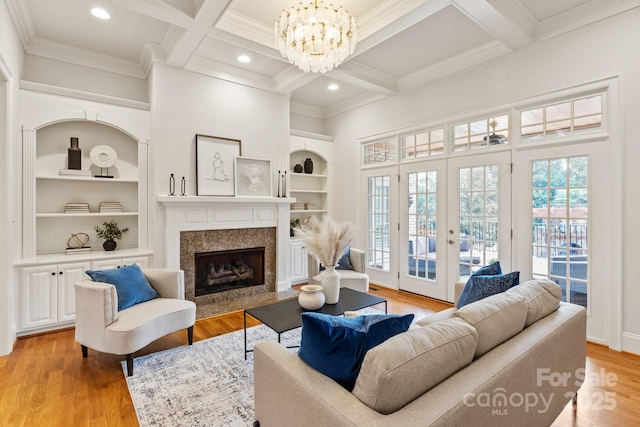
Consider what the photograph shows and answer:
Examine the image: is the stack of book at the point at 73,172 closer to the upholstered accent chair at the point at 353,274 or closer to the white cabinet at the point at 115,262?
the white cabinet at the point at 115,262

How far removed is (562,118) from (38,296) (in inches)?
222

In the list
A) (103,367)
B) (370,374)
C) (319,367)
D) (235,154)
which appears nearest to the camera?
(370,374)

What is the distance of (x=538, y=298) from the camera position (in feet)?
6.34

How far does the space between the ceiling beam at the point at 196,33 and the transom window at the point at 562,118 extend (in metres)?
3.30

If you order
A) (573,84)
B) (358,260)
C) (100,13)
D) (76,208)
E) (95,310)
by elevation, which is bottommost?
(95,310)

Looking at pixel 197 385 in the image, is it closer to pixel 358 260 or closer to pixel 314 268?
pixel 314 268

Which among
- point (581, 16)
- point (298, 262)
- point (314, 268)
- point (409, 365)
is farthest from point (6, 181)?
point (581, 16)

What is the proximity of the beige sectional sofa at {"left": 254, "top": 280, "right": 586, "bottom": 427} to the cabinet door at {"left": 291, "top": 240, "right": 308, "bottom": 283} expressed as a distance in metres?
3.68

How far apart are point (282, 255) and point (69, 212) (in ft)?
8.76

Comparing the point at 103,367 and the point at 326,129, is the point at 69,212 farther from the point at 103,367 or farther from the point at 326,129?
the point at 326,129

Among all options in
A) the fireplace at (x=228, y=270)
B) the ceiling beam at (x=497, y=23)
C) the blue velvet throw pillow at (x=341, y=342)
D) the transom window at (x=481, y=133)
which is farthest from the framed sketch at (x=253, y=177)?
the blue velvet throw pillow at (x=341, y=342)

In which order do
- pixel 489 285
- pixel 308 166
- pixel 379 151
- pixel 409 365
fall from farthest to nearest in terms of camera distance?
pixel 308 166, pixel 379 151, pixel 489 285, pixel 409 365

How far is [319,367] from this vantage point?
4.42 feet

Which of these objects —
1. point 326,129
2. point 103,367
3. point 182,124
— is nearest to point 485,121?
point 326,129
